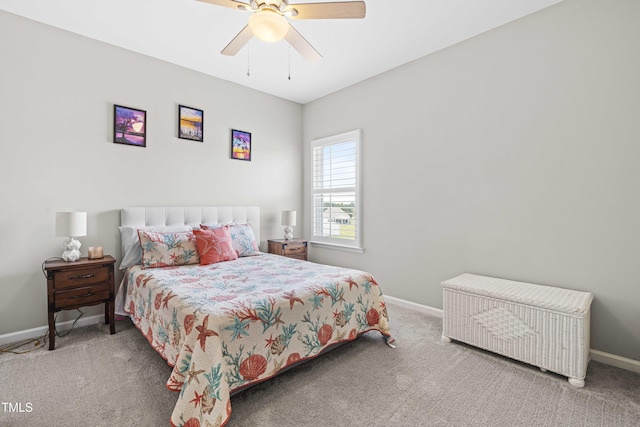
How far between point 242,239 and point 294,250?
0.89 metres

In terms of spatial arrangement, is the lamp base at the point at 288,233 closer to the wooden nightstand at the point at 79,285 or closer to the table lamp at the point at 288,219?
the table lamp at the point at 288,219

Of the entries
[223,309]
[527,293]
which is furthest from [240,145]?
[527,293]

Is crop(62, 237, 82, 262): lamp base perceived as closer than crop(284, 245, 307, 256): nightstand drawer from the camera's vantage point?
Yes

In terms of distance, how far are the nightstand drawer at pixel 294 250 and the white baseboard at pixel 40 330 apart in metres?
2.09

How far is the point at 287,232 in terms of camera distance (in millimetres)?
4367

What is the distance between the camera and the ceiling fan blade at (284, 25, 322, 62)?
7.03 ft

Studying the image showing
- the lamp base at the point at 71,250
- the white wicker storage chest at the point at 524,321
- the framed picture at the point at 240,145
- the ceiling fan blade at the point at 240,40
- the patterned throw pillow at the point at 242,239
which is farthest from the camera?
the framed picture at the point at 240,145

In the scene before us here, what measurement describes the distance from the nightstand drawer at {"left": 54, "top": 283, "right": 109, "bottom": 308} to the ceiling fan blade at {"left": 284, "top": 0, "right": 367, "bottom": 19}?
8.92 ft

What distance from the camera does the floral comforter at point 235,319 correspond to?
Result: 157cm

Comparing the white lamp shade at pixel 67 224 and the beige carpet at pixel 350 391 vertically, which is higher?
the white lamp shade at pixel 67 224

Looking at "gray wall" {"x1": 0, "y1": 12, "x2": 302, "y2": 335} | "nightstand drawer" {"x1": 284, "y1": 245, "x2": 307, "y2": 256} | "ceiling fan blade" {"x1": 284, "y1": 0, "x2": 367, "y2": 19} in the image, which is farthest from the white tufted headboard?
"ceiling fan blade" {"x1": 284, "y1": 0, "x2": 367, "y2": 19}

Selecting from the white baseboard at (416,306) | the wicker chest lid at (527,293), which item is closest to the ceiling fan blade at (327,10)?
the wicker chest lid at (527,293)

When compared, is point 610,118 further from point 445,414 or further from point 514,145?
point 445,414

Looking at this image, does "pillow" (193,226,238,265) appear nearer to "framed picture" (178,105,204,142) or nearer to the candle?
the candle
